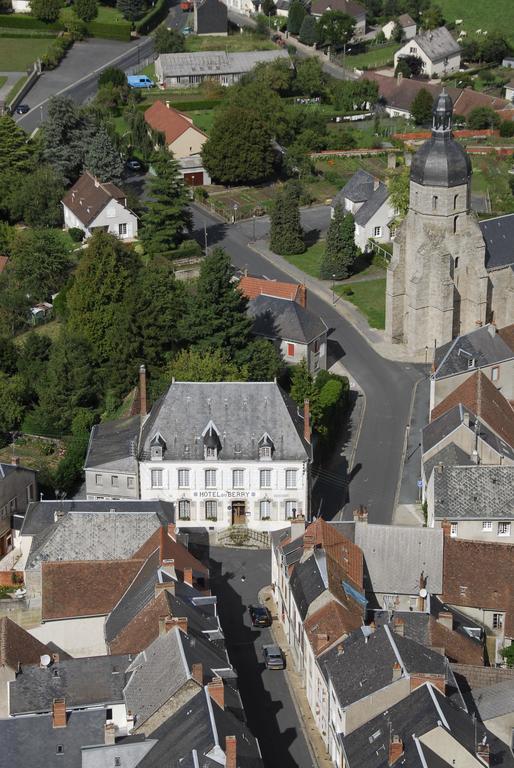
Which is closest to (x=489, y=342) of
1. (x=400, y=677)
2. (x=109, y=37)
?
(x=400, y=677)

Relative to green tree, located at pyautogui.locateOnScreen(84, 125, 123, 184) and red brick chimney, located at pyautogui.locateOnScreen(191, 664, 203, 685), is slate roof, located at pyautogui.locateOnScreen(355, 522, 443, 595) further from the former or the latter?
green tree, located at pyautogui.locateOnScreen(84, 125, 123, 184)

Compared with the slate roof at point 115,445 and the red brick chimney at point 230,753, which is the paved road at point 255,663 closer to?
the slate roof at point 115,445

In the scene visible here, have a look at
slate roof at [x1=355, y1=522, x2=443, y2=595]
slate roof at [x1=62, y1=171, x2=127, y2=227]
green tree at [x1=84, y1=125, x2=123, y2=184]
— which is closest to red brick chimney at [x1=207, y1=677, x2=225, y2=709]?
slate roof at [x1=355, y1=522, x2=443, y2=595]

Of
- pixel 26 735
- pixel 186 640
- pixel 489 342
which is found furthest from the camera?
pixel 489 342

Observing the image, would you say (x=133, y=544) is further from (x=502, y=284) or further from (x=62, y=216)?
(x=62, y=216)

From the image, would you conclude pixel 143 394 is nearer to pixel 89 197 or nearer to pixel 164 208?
pixel 164 208

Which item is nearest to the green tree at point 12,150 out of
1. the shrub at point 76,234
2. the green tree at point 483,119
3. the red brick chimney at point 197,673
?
the shrub at point 76,234
